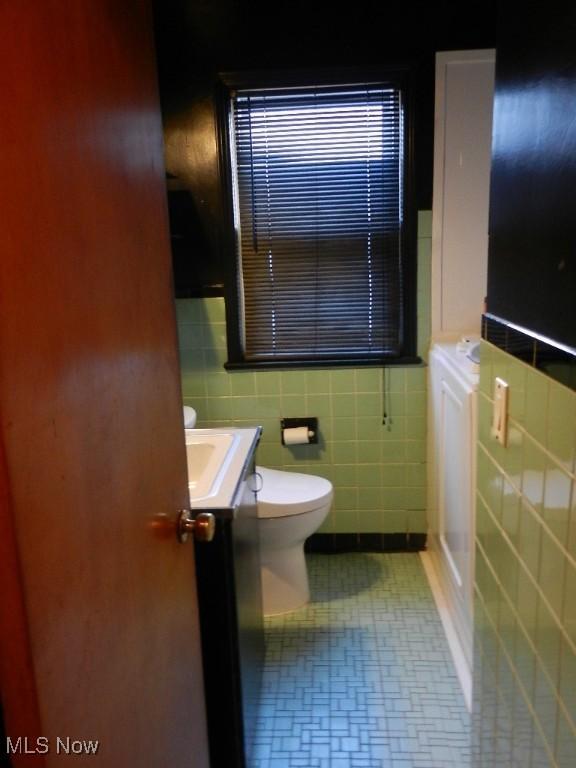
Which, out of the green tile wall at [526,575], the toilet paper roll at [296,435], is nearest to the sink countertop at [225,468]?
the green tile wall at [526,575]

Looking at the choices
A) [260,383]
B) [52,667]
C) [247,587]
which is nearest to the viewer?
[52,667]

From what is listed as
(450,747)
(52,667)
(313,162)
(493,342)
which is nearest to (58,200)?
(52,667)

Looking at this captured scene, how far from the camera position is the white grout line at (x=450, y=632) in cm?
199

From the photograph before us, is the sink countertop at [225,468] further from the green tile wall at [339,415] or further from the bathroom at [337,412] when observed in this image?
the green tile wall at [339,415]

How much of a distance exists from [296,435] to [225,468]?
1.20m

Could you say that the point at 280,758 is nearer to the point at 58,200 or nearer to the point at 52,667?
the point at 52,667

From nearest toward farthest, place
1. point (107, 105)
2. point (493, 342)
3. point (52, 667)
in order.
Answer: point (52, 667)
point (107, 105)
point (493, 342)

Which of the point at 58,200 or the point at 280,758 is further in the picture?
the point at 280,758

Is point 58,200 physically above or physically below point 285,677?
above

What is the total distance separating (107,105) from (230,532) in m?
0.98

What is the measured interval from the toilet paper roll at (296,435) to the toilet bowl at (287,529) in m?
0.27

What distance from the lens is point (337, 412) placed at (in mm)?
2881

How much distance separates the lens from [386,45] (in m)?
2.56

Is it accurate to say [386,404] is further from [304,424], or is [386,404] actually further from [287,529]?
[287,529]
